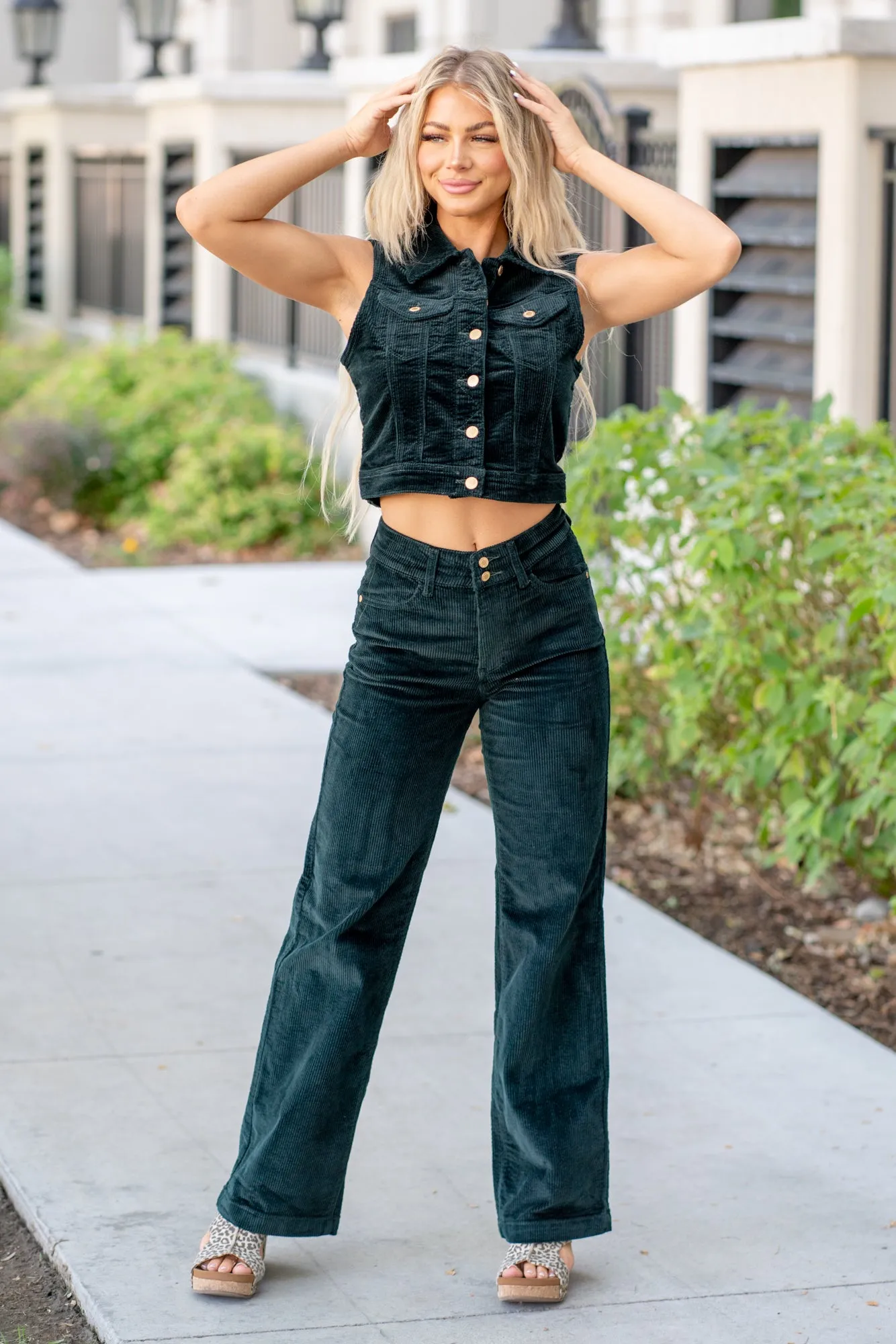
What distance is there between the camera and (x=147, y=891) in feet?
18.7

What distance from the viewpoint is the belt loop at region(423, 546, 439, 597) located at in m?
3.24

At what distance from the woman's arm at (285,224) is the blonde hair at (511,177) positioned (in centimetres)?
5

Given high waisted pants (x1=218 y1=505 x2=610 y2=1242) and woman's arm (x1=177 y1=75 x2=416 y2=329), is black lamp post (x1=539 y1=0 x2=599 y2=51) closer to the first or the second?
woman's arm (x1=177 y1=75 x2=416 y2=329)

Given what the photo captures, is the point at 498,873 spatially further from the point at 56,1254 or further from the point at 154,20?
the point at 154,20

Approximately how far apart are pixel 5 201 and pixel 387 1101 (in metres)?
22.3

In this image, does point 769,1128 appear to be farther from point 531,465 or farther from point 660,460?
point 660,460

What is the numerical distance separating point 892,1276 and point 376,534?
4.99 feet

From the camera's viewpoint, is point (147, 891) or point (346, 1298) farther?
point (147, 891)

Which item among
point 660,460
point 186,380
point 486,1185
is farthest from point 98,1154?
point 186,380

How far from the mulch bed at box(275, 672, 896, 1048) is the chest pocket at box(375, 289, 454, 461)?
7.31 feet

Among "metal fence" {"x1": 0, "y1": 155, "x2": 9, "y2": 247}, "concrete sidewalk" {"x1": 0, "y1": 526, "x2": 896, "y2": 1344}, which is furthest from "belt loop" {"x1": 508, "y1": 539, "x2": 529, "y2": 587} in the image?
"metal fence" {"x1": 0, "y1": 155, "x2": 9, "y2": 247}

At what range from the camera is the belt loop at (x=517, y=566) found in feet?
10.6

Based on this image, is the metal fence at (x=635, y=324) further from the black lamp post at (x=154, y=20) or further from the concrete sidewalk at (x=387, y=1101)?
the black lamp post at (x=154, y=20)

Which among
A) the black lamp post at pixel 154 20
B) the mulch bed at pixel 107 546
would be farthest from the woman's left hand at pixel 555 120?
the black lamp post at pixel 154 20
